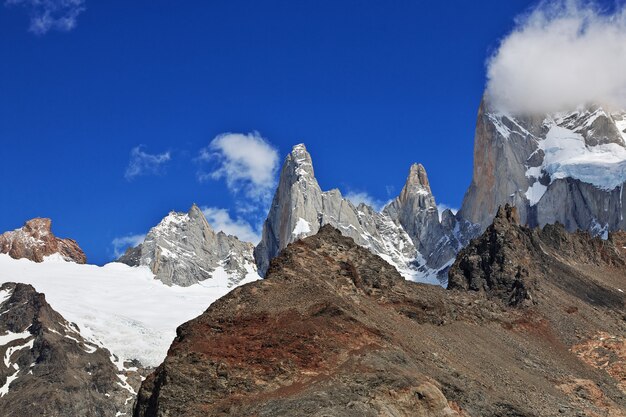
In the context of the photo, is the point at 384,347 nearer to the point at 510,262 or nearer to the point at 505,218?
the point at 510,262

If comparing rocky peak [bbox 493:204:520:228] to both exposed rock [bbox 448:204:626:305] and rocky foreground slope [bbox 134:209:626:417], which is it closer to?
exposed rock [bbox 448:204:626:305]

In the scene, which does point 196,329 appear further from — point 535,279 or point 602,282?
point 602,282

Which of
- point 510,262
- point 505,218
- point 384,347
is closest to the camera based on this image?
point 384,347

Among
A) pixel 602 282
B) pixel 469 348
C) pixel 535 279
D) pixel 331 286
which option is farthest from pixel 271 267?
pixel 602 282

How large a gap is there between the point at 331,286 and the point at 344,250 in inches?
472

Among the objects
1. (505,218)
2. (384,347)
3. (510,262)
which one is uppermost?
(505,218)

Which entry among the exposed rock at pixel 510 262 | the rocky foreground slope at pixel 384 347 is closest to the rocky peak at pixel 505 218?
the exposed rock at pixel 510 262

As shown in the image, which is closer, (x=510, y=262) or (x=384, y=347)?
(x=384, y=347)

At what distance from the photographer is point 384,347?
2343 inches

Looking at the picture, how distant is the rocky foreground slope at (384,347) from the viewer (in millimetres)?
53531

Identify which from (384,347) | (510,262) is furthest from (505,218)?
(384,347)

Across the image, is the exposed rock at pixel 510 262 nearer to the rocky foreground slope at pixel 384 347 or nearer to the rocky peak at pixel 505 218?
the rocky peak at pixel 505 218

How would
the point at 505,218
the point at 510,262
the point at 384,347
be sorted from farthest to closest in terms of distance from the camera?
the point at 505,218
the point at 510,262
the point at 384,347

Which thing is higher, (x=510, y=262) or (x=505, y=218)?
(x=505, y=218)
